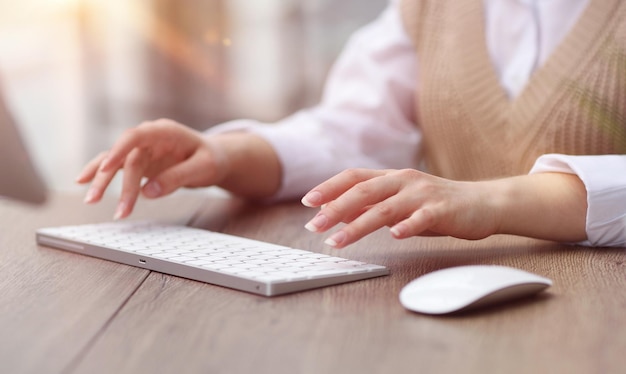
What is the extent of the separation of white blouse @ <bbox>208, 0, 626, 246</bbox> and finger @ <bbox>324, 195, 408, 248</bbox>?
0.46 m

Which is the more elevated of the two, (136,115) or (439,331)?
(439,331)

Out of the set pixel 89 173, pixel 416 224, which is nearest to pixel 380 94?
pixel 89 173

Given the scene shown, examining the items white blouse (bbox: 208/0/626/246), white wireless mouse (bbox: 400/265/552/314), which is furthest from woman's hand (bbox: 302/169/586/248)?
white blouse (bbox: 208/0/626/246)

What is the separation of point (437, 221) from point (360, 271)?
0.10 meters

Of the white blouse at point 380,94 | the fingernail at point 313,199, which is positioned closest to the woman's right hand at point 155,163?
the white blouse at point 380,94

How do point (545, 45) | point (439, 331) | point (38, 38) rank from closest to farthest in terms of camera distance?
1. point (439, 331)
2. point (545, 45)
3. point (38, 38)

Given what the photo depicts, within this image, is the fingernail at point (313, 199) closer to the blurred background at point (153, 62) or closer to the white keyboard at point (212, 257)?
the white keyboard at point (212, 257)

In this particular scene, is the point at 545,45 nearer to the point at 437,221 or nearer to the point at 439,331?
the point at 437,221

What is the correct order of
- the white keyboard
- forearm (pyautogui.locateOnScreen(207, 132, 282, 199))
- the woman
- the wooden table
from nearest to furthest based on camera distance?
1. the wooden table
2. the white keyboard
3. the woman
4. forearm (pyautogui.locateOnScreen(207, 132, 282, 199))

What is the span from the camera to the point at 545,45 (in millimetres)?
1073

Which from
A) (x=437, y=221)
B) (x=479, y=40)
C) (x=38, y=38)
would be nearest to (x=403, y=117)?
(x=479, y=40)

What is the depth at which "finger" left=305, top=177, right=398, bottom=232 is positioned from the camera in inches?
26.4

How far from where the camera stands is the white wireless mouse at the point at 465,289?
527mm

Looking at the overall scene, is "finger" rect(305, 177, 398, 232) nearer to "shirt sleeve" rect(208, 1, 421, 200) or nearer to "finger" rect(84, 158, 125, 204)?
"finger" rect(84, 158, 125, 204)
